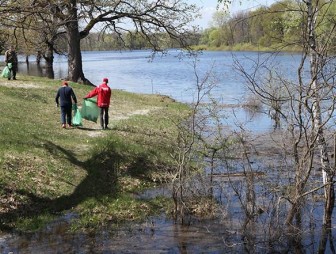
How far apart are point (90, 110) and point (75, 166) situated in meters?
4.08

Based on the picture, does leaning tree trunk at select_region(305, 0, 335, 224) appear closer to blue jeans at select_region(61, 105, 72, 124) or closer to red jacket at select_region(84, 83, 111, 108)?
red jacket at select_region(84, 83, 111, 108)

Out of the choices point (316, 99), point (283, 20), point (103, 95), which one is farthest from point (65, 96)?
point (316, 99)

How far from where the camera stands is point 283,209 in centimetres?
1027

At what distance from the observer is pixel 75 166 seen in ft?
44.8

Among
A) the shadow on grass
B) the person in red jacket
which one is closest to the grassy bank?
the shadow on grass

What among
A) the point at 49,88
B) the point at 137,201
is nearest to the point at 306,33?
the point at 137,201

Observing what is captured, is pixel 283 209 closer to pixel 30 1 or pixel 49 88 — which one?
pixel 30 1

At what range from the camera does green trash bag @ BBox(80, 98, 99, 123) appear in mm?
17281

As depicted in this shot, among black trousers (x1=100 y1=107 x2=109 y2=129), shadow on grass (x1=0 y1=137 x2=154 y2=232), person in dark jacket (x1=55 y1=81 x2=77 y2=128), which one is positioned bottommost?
shadow on grass (x1=0 y1=137 x2=154 y2=232)

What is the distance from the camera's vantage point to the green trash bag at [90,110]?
1728 cm

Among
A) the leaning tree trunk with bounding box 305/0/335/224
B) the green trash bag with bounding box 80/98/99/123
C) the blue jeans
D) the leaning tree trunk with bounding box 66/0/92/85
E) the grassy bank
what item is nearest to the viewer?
the leaning tree trunk with bounding box 305/0/335/224

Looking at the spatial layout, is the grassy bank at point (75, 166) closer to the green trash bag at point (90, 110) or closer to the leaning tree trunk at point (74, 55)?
the green trash bag at point (90, 110)

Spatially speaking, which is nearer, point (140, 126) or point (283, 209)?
point (283, 209)

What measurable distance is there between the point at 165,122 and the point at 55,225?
35.3ft
